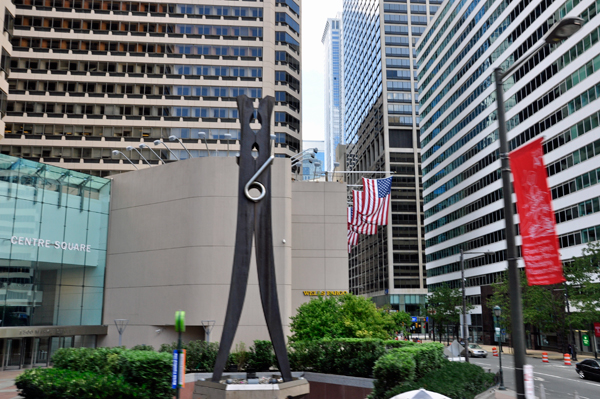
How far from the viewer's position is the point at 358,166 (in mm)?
166250

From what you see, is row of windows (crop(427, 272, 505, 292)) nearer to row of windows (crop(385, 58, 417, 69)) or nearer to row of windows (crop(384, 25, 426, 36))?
row of windows (crop(385, 58, 417, 69))

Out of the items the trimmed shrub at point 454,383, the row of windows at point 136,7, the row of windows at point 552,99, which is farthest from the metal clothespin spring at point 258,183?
the row of windows at point 136,7

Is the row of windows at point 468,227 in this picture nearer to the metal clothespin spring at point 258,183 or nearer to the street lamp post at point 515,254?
the metal clothespin spring at point 258,183

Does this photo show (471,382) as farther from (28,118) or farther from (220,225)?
(28,118)

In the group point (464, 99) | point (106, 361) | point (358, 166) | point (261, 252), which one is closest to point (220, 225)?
point (261, 252)

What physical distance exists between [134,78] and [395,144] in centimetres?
8316

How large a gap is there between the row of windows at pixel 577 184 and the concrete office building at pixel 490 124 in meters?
0.11

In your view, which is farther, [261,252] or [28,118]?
[28,118]

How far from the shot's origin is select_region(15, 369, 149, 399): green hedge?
1555 cm

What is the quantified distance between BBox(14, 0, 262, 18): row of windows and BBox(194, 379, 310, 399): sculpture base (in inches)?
2135

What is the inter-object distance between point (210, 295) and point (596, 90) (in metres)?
45.3

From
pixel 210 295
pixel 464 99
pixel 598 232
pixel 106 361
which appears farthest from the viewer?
pixel 464 99

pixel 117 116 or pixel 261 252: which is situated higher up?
pixel 117 116

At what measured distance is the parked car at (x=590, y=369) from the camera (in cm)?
3362
